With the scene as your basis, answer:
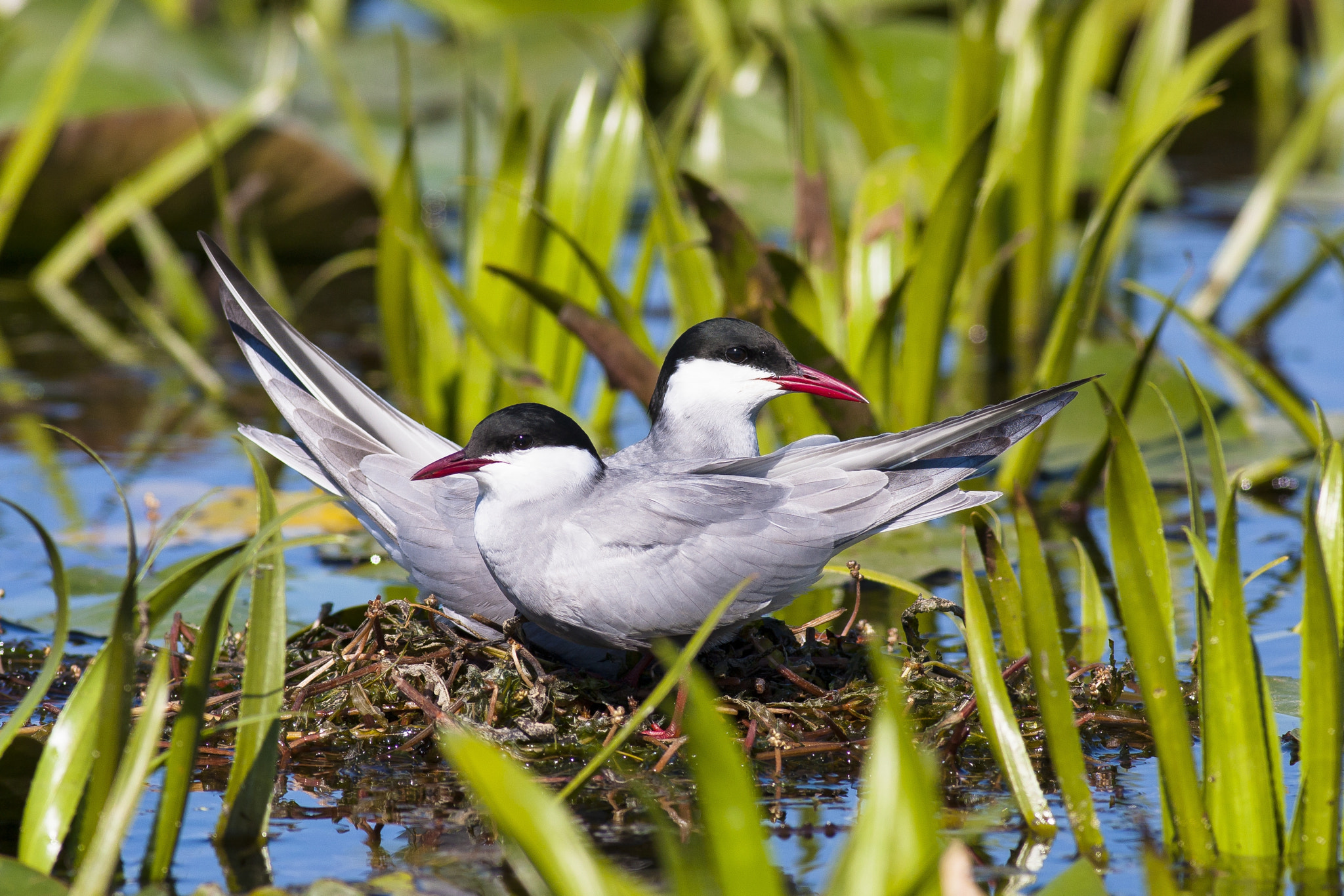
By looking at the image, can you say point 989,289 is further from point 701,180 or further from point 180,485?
point 180,485

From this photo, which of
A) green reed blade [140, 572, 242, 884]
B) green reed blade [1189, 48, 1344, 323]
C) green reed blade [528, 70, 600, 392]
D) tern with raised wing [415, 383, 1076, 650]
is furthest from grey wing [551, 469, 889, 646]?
green reed blade [1189, 48, 1344, 323]

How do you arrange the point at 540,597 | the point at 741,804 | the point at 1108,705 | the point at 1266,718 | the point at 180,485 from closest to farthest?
the point at 741,804
the point at 1266,718
the point at 540,597
the point at 1108,705
the point at 180,485

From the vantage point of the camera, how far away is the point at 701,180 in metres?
4.36

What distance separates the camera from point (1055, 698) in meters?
2.61

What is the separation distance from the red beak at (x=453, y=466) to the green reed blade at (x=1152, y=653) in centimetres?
131

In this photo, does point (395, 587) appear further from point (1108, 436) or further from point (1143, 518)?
point (1143, 518)

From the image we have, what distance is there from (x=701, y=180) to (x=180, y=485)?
2.22 m

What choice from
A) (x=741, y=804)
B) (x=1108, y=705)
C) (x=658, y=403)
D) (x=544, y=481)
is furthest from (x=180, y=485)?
(x=741, y=804)

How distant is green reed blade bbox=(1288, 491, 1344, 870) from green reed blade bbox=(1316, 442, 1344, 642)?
11 cm

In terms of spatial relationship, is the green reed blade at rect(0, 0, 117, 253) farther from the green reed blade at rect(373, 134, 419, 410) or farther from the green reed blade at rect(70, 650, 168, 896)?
the green reed blade at rect(70, 650, 168, 896)

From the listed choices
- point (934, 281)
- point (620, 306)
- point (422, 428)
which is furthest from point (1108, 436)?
point (422, 428)

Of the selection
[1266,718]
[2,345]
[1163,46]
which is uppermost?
[1163,46]

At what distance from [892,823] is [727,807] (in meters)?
0.23

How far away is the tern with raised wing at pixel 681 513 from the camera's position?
123 inches
